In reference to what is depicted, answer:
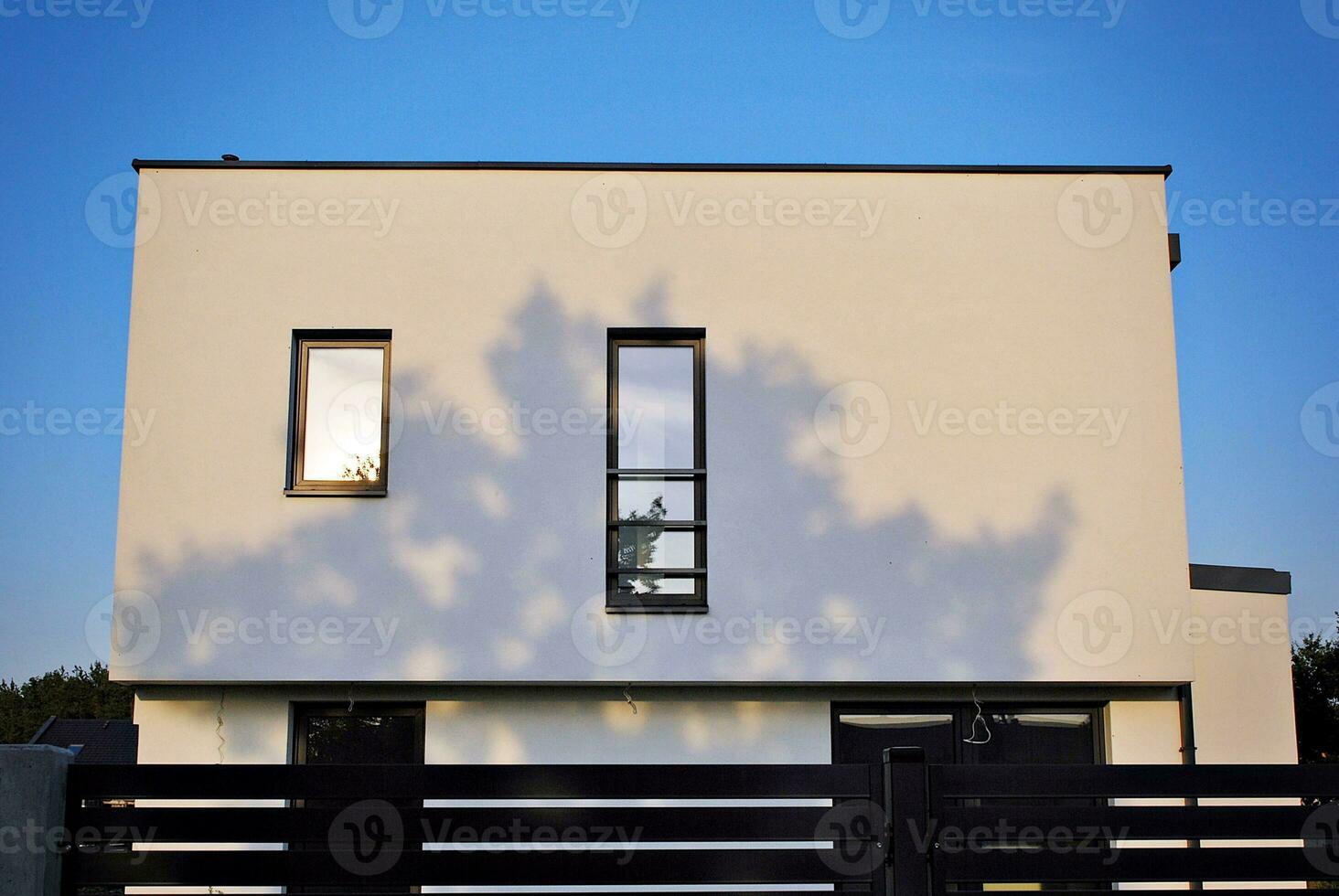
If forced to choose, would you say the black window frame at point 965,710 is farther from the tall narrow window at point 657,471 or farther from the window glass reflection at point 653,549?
the window glass reflection at point 653,549

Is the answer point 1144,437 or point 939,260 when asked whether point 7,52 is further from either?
point 1144,437

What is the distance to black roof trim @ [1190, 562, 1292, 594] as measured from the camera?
839 centimetres

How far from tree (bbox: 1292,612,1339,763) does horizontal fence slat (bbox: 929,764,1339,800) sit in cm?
1649

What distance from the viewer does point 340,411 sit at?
314 inches

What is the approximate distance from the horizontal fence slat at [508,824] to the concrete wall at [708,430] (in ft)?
11.1

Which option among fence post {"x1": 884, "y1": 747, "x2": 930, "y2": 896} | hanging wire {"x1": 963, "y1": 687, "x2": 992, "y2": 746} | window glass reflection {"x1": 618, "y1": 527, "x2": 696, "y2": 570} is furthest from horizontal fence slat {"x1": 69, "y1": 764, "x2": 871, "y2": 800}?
hanging wire {"x1": 963, "y1": 687, "x2": 992, "y2": 746}

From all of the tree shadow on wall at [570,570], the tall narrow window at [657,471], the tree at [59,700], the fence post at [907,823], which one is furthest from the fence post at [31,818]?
the tree at [59,700]

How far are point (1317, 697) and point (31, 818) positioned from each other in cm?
1997

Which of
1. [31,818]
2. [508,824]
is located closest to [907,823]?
[508,824]

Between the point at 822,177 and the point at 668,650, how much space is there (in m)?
3.46

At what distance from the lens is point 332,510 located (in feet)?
25.3

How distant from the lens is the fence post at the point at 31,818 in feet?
12.7

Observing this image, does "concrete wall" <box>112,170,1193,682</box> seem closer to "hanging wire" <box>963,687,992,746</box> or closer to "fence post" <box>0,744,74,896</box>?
"hanging wire" <box>963,687,992,746</box>

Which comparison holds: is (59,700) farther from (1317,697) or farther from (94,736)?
(1317,697)
